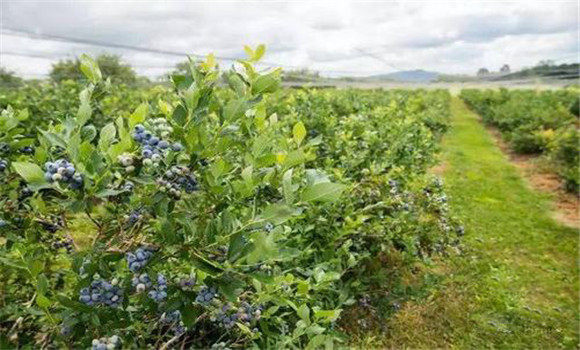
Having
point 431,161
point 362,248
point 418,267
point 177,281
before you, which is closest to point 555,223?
point 431,161

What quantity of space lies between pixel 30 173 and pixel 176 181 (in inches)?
13.0

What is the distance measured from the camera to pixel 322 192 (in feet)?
4.03

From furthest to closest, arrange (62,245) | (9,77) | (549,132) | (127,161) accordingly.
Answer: (9,77) < (549,132) < (62,245) < (127,161)

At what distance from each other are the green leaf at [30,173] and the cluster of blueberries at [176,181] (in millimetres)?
262

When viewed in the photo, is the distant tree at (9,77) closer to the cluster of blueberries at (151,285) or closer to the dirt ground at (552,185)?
the dirt ground at (552,185)

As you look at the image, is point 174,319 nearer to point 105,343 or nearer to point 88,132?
point 105,343

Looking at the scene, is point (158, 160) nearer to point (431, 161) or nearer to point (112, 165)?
point (112, 165)

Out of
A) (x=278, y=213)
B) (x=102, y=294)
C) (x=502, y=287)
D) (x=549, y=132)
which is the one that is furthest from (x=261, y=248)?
(x=549, y=132)

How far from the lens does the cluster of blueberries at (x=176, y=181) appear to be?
4.35 feet

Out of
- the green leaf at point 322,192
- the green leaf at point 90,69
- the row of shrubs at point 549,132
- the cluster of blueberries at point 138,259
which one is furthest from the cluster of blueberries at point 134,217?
the row of shrubs at point 549,132

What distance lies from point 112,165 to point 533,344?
3.99 metres

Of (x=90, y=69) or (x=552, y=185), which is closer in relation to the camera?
(x=90, y=69)

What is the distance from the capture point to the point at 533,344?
4.27 m

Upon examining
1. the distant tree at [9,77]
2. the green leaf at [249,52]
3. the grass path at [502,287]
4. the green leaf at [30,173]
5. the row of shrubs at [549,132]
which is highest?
the green leaf at [249,52]
